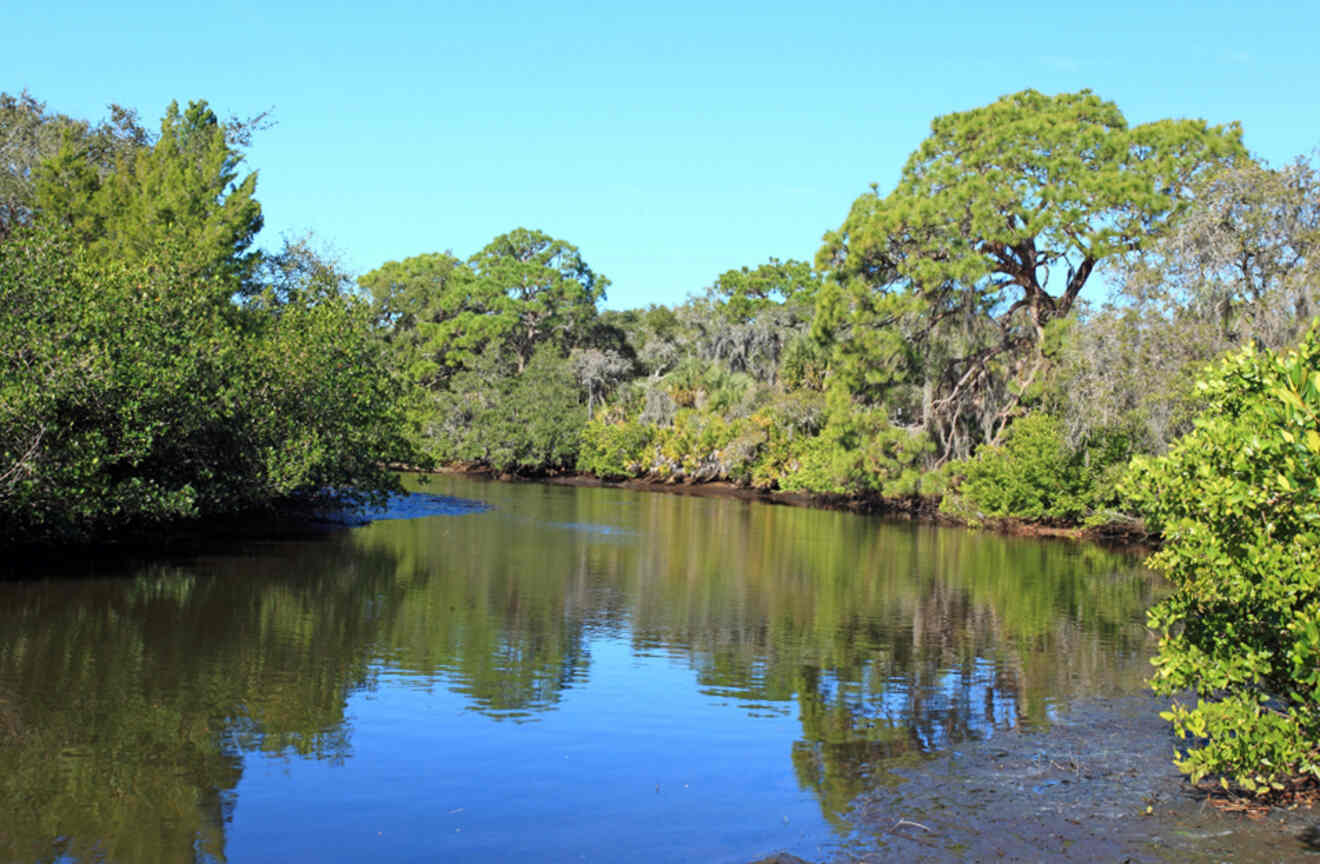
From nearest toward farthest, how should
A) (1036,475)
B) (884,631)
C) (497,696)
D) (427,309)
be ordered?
(497,696) → (884,631) → (1036,475) → (427,309)

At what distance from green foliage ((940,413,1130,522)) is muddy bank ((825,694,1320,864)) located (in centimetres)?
2494

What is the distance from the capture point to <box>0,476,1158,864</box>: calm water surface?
8070 mm

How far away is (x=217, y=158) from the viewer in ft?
109

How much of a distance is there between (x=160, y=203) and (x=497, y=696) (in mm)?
23190

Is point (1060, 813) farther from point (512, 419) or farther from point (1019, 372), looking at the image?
point (512, 419)

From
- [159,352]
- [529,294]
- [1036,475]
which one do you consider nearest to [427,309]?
[529,294]

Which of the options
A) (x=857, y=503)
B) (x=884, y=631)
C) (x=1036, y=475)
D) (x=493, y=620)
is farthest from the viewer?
(x=857, y=503)

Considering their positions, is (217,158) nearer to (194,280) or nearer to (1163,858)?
(194,280)

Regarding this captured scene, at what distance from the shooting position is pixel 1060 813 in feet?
26.7

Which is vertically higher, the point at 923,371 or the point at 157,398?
the point at 923,371

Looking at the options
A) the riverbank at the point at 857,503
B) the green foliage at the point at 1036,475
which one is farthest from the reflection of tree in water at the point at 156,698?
the riverbank at the point at 857,503

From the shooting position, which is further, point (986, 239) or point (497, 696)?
point (986, 239)

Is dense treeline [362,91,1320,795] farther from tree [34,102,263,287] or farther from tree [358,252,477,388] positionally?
tree [34,102,263,287]

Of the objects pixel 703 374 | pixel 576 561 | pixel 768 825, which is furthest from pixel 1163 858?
pixel 703 374
